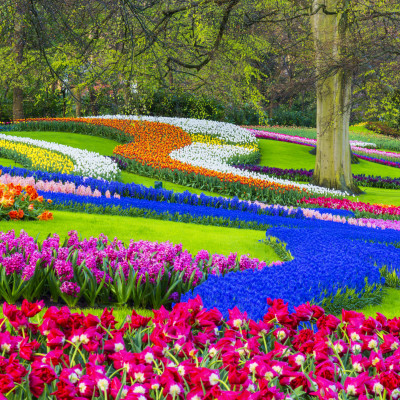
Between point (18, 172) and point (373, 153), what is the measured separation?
23057 mm

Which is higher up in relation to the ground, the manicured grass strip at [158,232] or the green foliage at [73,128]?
the green foliage at [73,128]

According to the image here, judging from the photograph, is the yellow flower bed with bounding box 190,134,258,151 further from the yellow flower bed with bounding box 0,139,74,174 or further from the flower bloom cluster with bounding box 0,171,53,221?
the flower bloom cluster with bounding box 0,171,53,221

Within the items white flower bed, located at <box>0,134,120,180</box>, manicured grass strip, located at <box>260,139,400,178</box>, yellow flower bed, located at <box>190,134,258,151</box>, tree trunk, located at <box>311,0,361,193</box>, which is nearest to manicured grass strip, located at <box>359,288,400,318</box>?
white flower bed, located at <box>0,134,120,180</box>

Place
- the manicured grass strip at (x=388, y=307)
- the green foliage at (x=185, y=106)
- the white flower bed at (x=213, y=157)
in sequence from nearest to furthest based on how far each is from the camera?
the manicured grass strip at (x=388, y=307)
the white flower bed at (x=213, y=157)
the green foliage at (x=185, y=106)

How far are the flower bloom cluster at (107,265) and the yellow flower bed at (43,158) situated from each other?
7702mm

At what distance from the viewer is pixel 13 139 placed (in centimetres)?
1738

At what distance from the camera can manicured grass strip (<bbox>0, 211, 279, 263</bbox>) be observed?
633 centimetres

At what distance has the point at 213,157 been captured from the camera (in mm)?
19391

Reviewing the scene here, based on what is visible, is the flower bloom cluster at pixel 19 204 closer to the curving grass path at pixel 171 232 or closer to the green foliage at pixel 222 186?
the curving grass path at pixel 171 232

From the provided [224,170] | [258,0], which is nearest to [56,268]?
[224,170]

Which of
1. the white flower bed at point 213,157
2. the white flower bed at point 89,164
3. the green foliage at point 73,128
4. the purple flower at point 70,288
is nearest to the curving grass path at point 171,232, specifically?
the purple flower at point 70,288

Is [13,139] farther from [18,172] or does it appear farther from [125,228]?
[125,228]

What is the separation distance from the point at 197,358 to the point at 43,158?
1168 cm

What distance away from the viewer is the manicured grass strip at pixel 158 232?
249 inches
